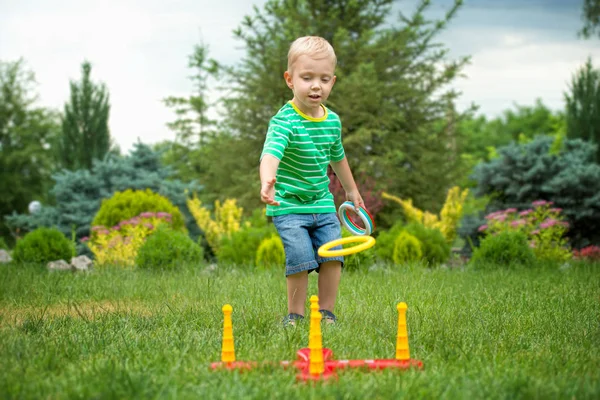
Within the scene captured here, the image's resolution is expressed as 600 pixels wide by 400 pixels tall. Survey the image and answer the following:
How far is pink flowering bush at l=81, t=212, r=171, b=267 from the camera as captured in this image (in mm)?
9328

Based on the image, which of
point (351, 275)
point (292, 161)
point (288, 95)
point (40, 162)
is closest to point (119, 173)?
point (288, 95)

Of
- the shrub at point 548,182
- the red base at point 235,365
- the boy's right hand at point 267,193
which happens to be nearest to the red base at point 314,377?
the red base at point 235,365

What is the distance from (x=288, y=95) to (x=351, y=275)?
7646mm

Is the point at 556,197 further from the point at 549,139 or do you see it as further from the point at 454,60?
the point at 454,60

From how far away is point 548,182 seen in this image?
11352mm

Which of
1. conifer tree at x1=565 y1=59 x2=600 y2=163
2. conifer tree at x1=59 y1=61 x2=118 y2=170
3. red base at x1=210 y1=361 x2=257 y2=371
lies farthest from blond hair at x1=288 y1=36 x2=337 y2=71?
conifer tree at x1=59 y1=61 x2=118 y2=170

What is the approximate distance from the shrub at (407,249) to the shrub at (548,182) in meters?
3.59

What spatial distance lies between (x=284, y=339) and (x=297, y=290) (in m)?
0.69

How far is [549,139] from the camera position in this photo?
1212cm

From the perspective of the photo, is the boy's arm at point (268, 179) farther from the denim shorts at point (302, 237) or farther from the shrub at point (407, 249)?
the shrub at point (407, 249)

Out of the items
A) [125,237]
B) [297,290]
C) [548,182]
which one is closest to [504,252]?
[548,182]

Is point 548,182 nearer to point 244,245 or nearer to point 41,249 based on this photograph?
point 244,245

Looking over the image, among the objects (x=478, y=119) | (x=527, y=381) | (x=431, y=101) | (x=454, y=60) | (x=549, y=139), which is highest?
(x=478, y=119)

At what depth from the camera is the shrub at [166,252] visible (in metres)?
8.02
